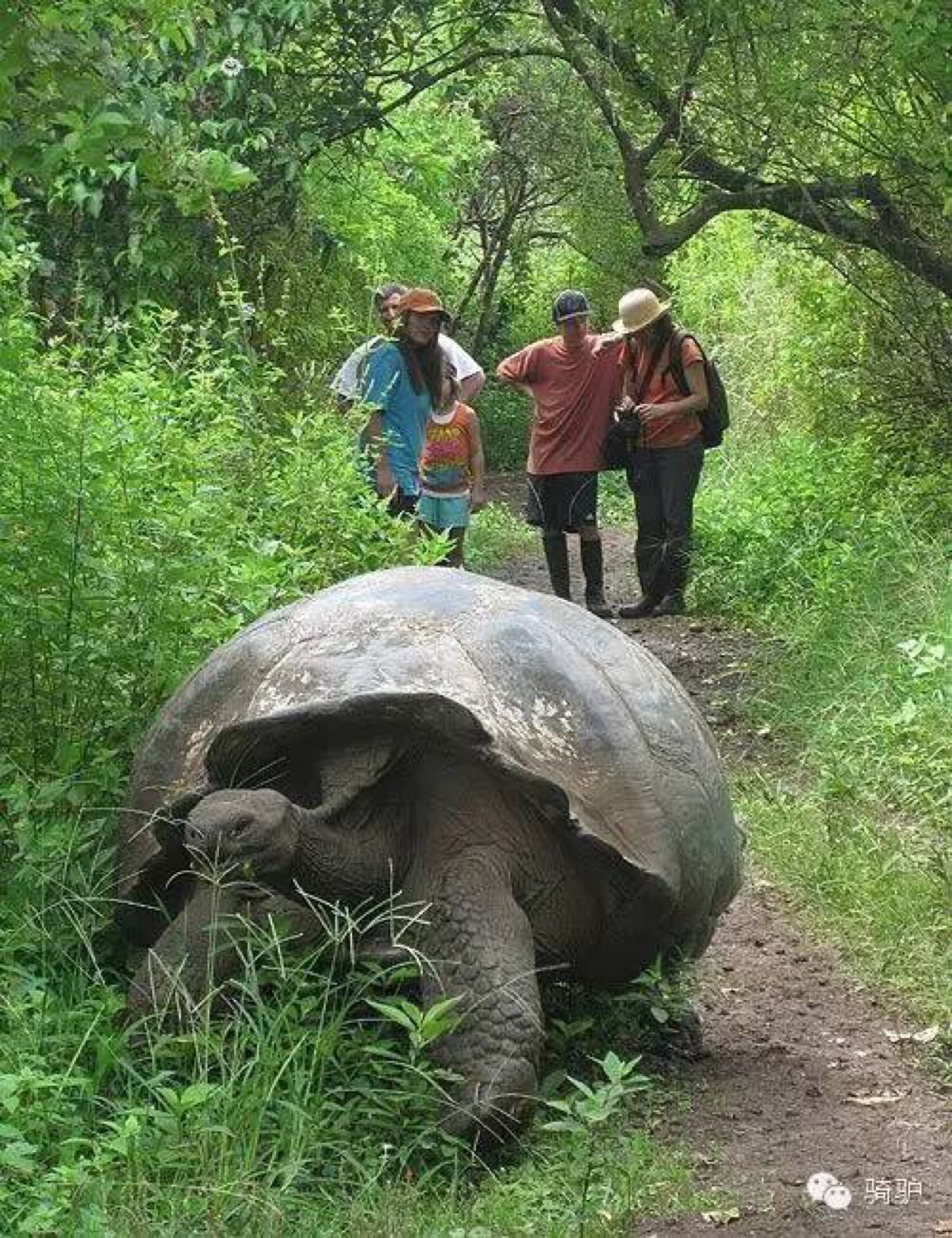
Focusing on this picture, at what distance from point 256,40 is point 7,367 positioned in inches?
165

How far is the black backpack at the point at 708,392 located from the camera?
10070mm

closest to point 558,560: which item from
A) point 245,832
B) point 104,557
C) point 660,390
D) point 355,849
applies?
point 660,390

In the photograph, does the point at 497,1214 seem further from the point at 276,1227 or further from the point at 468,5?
the point at 468,5

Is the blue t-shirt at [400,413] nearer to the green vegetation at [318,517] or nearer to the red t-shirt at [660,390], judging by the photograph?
the green vegetation at [318,517]

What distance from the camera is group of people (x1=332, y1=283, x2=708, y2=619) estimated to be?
343 inches

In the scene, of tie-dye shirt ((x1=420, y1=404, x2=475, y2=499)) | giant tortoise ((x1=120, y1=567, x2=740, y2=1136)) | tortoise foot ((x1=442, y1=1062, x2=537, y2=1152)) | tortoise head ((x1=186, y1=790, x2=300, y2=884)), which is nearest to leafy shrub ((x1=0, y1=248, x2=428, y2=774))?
giant tortoise ((x1=120, y1=567, x2=740, y2=1136))

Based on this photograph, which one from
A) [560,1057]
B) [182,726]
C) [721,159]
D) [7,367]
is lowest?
[560,1057]

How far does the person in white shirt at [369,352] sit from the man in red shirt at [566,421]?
34.9 inches

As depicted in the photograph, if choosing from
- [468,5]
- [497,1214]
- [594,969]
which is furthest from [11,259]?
[468,5]

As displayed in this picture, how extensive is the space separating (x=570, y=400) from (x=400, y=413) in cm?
192

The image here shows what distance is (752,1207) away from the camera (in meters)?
3.46

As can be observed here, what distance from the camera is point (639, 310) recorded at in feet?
32.4

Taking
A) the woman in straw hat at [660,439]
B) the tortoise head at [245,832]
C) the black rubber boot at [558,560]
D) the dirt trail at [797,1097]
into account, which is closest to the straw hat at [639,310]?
the woman in straw hat at [660,439]

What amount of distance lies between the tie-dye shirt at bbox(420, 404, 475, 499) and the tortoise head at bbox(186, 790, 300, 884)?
5.46 metres
